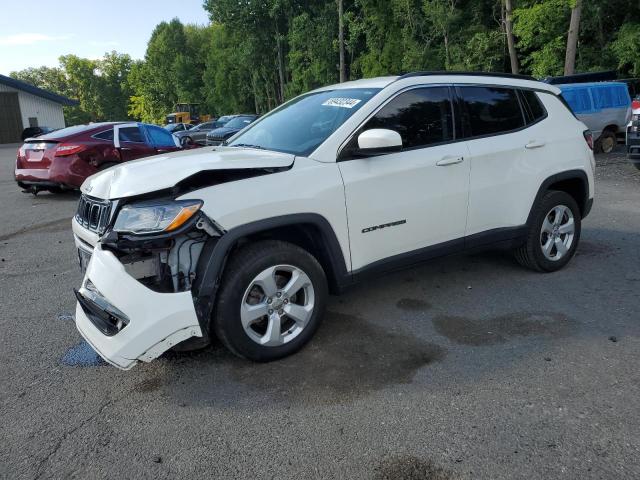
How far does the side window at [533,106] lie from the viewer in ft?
15.4

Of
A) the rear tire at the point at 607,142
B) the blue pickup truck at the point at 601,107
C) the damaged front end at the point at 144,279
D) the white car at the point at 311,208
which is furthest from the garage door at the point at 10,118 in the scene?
the damaged front end at the point at 144,279

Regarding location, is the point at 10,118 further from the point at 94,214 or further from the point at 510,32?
the point at 94,214

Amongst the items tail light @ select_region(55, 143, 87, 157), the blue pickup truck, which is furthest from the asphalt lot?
the blue pickup truck

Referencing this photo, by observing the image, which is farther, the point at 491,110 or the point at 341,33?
the point at 341,33

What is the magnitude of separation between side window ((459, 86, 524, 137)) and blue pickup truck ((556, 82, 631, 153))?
436 inches

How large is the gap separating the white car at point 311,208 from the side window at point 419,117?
12 millimetres

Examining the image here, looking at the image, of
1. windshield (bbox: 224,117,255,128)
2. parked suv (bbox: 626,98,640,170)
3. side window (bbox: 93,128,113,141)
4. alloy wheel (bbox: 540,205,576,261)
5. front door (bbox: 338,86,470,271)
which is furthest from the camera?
windshield (bbox: 224,117,255,128)

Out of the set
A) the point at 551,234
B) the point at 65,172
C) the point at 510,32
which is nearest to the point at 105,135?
the point at 65,172

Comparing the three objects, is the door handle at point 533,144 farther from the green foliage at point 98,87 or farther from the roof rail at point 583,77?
the green foliage at point 98,87

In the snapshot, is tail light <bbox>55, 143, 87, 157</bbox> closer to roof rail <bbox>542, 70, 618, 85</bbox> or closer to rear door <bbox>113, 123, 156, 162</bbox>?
rear door <bbox>113, 123, 156, 162</bbox>

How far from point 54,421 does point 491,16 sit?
3648 centimetres

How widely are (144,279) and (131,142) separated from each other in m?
8.77

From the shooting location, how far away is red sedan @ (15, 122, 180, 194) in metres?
9.89

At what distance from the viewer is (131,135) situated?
11.0 metres
